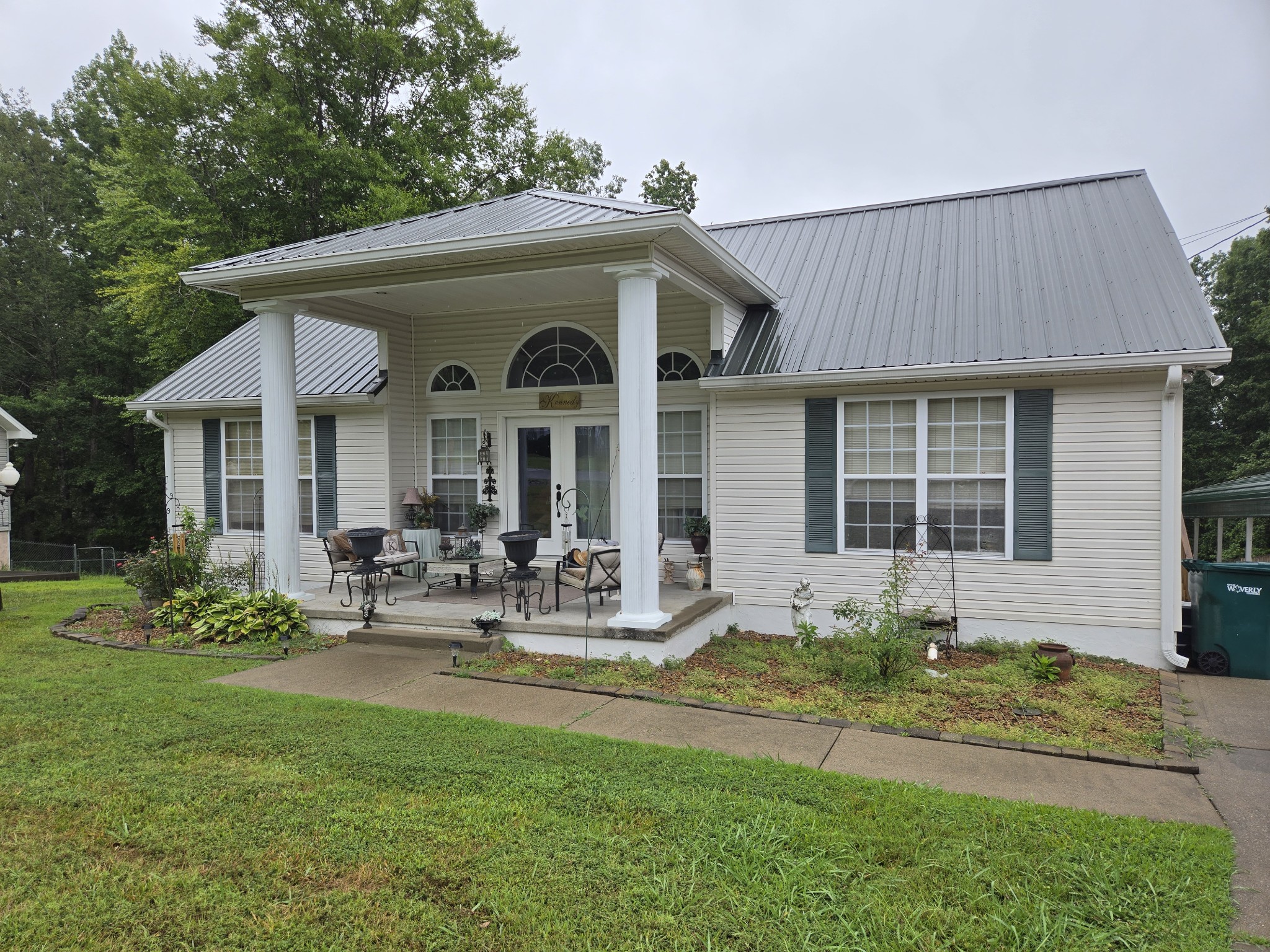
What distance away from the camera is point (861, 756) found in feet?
16.0

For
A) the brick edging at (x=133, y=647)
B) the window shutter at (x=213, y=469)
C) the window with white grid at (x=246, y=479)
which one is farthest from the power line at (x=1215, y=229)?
the brick edging at (x=133, y=647)

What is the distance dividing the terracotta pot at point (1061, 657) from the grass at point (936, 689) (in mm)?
A: 92

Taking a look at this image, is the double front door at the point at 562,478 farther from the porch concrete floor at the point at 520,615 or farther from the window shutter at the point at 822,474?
the window shutter at the point at 822,474

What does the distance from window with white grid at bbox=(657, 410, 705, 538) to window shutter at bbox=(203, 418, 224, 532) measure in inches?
282

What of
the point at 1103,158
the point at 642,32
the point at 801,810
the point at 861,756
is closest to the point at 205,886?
the point at 801,810

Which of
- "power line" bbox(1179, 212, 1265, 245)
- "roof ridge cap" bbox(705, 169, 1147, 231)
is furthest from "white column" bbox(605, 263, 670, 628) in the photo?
"power line" bbox(1179, 212, 1265, 245)

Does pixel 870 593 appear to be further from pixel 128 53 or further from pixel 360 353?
pixel 128 53

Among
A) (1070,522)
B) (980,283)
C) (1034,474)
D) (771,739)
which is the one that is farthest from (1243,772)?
(980,283)

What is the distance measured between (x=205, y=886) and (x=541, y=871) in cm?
139

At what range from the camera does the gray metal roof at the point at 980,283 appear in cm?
770

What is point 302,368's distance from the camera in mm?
11820

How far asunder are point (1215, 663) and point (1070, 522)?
1746 millimetres

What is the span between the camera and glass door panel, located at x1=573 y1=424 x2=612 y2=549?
10539 millimetres

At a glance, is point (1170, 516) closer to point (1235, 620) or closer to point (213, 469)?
point (1235, 620)
